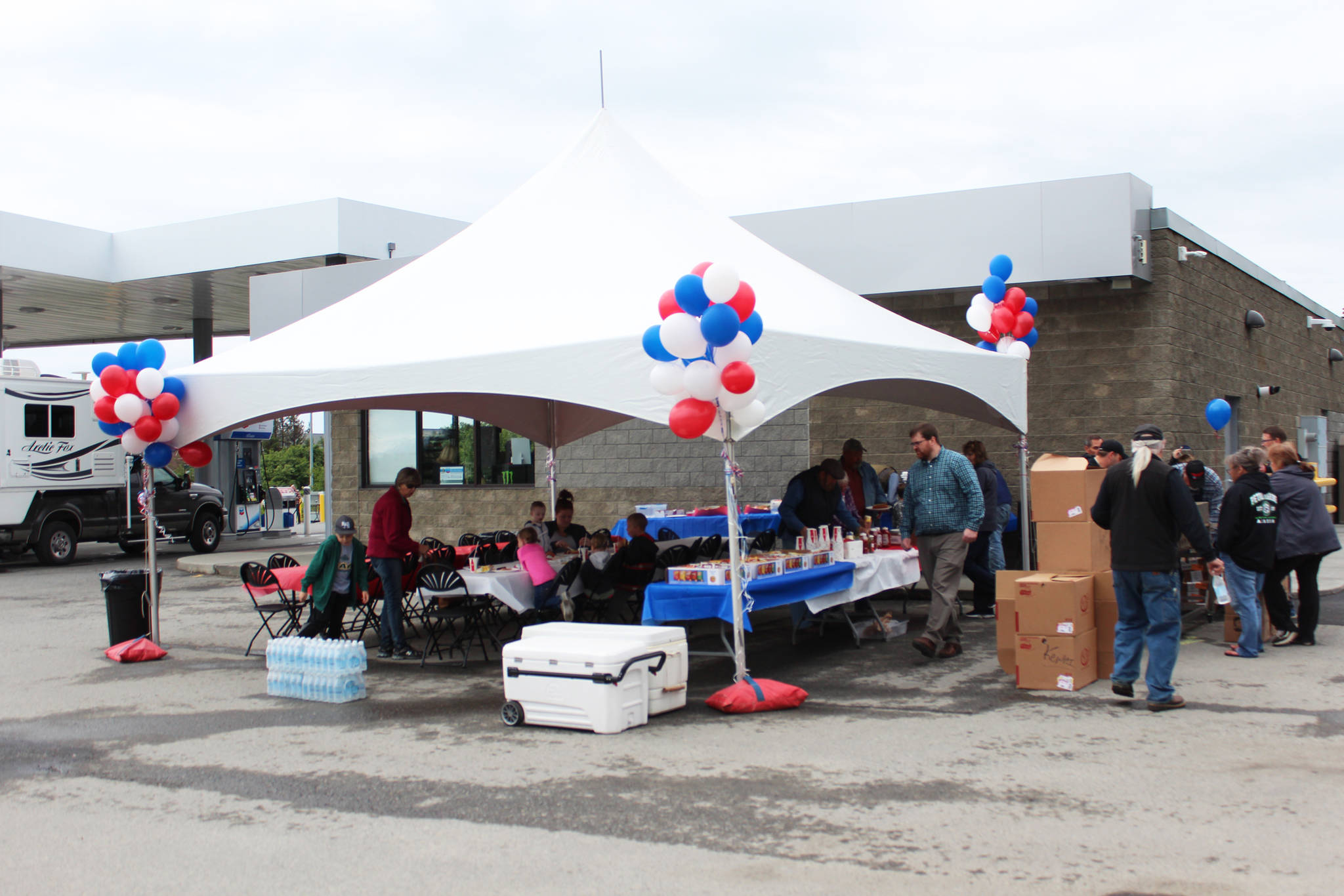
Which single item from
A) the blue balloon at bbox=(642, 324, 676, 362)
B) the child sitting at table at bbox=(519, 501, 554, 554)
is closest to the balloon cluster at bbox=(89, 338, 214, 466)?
the child sitting at table at bbox=(519, 501, 554, 554)

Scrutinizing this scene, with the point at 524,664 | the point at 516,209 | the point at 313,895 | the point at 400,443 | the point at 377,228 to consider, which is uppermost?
the point at 377,228

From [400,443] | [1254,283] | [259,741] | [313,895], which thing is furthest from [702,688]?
[1254,283]

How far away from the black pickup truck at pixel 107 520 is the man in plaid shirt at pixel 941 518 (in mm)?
13013

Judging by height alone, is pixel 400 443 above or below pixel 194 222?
below

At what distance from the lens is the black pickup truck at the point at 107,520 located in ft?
62.0

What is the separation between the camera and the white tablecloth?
8.70m

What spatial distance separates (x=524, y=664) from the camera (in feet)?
22.6

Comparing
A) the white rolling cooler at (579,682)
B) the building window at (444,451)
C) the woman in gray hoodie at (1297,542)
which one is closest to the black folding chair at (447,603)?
the white rolling cooler at (579,682)

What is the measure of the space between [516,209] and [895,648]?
4.81 m

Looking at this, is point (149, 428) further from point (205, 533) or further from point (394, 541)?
point (205, 533)

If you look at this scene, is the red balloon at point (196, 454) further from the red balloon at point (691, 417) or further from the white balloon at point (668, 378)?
the red balloon at point (691, 417)

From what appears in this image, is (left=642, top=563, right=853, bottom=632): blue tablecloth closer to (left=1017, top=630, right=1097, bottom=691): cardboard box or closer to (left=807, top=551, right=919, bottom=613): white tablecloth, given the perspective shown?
(left=807, top=551, right=919, bottom=613): white tablecloth

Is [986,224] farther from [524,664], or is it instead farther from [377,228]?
[377,228]

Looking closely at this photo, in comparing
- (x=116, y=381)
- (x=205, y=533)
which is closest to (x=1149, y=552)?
(x=116, y=381)
